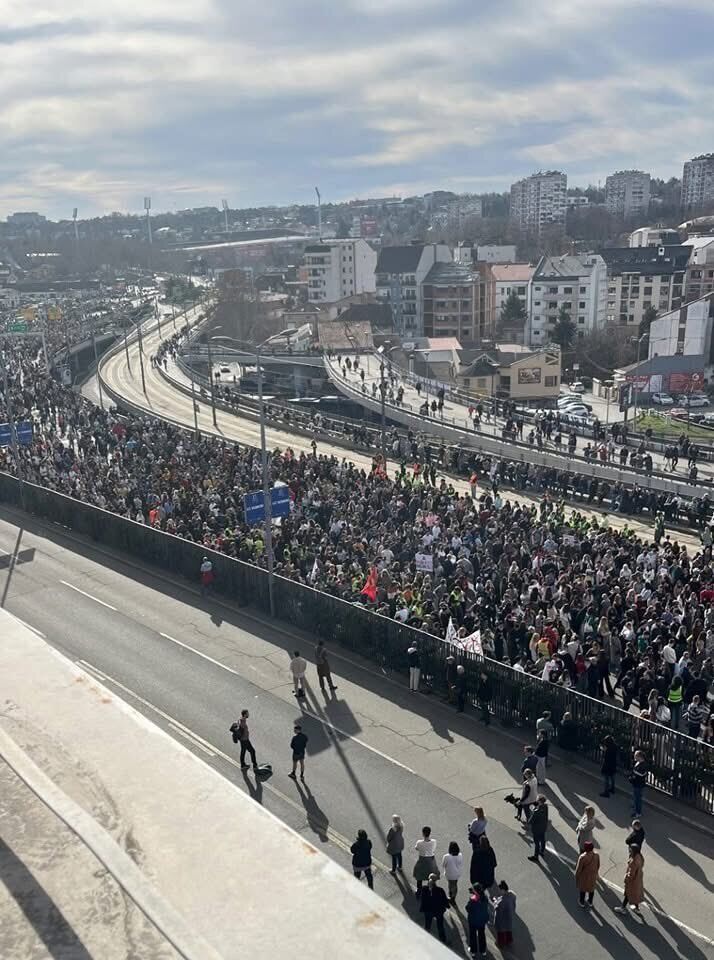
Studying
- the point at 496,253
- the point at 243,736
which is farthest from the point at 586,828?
the point at 496,253

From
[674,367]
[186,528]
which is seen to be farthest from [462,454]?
[674,367]

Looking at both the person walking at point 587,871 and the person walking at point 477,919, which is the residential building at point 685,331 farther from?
the person walking at point 477,919

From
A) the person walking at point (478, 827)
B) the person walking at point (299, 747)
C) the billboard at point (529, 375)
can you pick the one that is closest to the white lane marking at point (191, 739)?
the person walking at point (299, 747)

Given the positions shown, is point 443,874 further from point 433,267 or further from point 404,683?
point 433,267

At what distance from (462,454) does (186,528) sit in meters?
14.5

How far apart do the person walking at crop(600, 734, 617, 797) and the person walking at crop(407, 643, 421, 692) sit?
4.34 meters

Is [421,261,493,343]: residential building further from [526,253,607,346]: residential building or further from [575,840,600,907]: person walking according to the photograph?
[575,840,600,907]: person walking

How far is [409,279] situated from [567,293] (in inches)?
656

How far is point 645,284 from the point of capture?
90375 millimetres

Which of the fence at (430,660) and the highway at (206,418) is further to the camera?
the highway at (206,418)

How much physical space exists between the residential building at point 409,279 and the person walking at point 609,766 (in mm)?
80529

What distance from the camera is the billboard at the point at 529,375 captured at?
210 ft

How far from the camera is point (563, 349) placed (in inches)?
3280

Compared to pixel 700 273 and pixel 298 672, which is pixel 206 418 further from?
pixel 700 273
